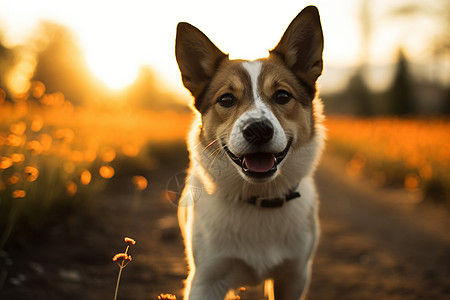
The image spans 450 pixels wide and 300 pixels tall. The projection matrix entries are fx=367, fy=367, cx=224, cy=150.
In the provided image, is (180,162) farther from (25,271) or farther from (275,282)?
(275,282)

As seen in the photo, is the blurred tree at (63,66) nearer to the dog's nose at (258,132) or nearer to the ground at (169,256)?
the ground at (169,256)

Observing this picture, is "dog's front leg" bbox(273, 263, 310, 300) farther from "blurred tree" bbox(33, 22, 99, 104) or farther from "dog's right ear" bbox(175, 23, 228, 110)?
"blurred tree" bbox(33, 22, 99, 104)

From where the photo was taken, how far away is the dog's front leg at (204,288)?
98.7 inches

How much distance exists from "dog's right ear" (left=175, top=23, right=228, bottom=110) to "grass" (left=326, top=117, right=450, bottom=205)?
4.53m

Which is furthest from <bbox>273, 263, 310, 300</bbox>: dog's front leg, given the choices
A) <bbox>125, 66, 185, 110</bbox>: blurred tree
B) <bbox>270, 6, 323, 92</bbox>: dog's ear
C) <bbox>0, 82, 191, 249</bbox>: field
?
<bbox>125, 66, 185, 110</bbox>: blurred tree

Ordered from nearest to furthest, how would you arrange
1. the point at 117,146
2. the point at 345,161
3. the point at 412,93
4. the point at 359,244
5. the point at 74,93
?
the point at 359,244
the point at 117,146
the point at 345,161
the point at 412,93
the point at 74,93

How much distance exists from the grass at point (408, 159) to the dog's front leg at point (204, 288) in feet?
16.8

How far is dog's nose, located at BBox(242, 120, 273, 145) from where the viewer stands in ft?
7.53

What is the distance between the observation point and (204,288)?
2525 millimetres

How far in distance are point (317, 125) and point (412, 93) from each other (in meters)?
27.0

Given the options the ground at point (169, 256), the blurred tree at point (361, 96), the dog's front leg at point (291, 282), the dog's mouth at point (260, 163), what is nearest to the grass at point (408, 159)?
the ground at point (169, 256)

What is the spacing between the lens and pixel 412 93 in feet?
86.9

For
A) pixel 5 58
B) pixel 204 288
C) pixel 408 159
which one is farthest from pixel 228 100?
pixel 5 58

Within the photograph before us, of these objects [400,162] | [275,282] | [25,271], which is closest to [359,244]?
[275,282]
